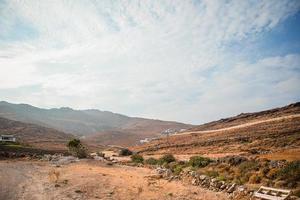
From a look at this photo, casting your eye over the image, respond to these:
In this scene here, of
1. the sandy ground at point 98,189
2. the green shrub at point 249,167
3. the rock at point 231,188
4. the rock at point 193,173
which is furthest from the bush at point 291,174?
the rock at point 193,173

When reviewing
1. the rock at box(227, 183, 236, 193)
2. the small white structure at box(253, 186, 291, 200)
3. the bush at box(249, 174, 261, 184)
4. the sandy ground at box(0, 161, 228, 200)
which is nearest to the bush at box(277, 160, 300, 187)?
the bush at box(249, 174, 261, 184)

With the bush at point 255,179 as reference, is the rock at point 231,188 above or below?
below

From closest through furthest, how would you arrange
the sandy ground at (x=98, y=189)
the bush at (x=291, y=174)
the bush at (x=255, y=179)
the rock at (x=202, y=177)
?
the bush at (x=291, y=174)
the sandy ground at (x=98, y=189)
the bush at (x=255, y=179)
the rock at (x=202, y=177)

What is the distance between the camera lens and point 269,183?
653 inches

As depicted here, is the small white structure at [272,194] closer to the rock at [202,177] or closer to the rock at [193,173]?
the rock at [202,177]

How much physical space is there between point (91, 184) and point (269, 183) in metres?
11.7

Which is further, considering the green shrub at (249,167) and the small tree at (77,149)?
the small tree at (77,149)

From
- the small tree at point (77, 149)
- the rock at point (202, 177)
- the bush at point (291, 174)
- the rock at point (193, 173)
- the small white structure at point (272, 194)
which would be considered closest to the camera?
the small white structure at point (272, 194)

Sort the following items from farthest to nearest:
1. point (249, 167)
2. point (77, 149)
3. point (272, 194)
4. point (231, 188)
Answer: point (77, 149)
point (249, 167)
point (231, 188)
point (272, 194)

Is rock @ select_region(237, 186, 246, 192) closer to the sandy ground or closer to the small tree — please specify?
the sandy ground

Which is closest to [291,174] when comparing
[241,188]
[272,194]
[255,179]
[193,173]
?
[255,179]

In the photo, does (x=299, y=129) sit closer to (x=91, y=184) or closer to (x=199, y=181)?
(x=199, y=181)

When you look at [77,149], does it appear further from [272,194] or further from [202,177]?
[272,194]

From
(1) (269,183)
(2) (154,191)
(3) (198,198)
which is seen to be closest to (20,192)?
(2) (154,191)
